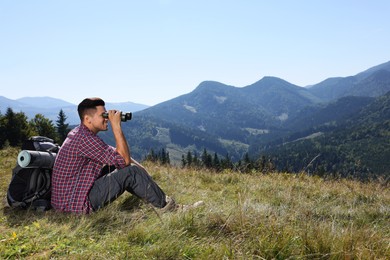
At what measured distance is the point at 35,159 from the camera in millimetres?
5488

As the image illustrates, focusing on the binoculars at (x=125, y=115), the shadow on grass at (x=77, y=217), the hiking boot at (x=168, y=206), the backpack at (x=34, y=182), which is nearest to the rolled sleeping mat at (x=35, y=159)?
the backpack at (x=34, y=182)

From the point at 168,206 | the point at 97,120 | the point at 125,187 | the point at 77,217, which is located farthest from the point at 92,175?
the point at 168,206

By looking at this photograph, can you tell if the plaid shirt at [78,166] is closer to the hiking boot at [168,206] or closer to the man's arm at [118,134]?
the man's arm at [118,134]

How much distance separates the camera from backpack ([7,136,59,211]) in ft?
18.6

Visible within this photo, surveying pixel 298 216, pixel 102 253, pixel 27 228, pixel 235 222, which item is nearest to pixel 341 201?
pixel 298 216

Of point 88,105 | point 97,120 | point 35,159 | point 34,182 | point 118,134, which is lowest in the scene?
point 34,182

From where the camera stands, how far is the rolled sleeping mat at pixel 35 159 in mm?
5301

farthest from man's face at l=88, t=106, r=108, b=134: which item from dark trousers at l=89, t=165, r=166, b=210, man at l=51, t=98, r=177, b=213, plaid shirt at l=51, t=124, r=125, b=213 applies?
dark trousers at l=89, t=165, r=166, b=210

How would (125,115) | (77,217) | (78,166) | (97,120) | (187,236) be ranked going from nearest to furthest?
(187,236), (77,217), (125,115), (78,166), (97,120)

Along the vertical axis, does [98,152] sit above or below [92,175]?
above

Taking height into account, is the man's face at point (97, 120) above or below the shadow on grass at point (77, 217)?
above

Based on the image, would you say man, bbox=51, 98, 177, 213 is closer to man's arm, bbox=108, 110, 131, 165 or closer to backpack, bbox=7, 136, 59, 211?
man's arm, bbox=108, 110, 131, 165

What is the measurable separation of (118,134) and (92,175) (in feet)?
2.85

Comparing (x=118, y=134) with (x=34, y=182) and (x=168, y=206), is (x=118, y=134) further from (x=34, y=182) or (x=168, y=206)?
(x=34, y=182)
